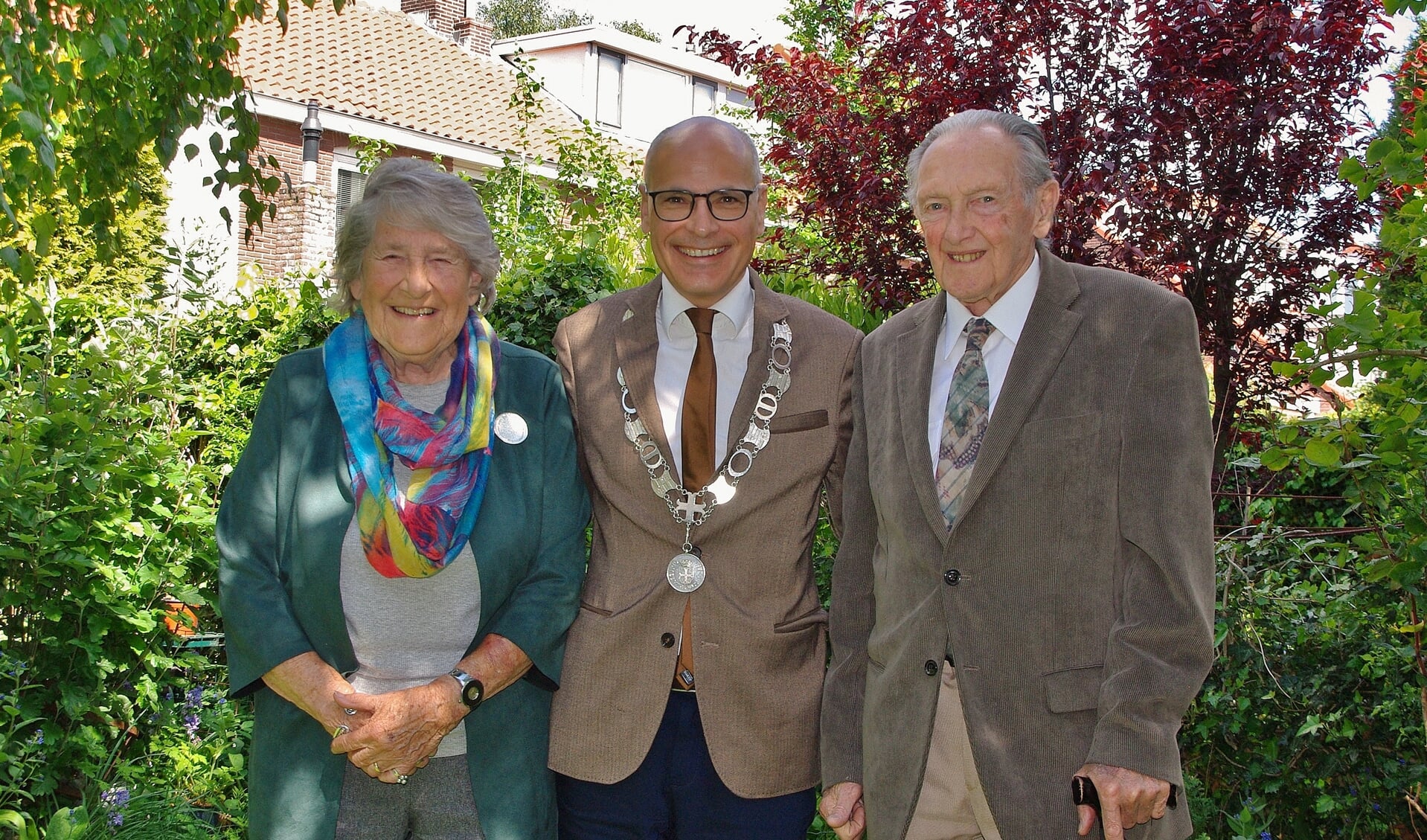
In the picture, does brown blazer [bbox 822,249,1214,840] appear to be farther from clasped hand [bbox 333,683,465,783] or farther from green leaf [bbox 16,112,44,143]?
green leaf [bbox 16,112,44,143]

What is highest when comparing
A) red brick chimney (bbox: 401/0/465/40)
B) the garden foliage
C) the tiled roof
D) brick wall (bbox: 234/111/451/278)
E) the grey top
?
red brick chimney (bbox: 401/0/465/40)

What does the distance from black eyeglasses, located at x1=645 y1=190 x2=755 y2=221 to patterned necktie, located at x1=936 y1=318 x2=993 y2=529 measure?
75 centimetres

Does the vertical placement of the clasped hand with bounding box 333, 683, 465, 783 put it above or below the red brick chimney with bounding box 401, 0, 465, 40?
below

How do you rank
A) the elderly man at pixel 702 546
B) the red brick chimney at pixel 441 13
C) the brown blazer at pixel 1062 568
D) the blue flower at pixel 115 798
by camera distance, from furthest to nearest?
the red brick chimney at pixel 441 13 < the blue flower at pixel 115 798 < the elderly man at pixel 702 546 < the brown blazer at pixel 1062 568

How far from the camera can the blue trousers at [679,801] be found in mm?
2834

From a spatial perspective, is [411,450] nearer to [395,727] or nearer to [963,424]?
[395,727]

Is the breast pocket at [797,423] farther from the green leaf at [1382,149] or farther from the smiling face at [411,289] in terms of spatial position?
the green leaf at [1382,149]

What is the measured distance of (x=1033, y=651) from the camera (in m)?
2.44

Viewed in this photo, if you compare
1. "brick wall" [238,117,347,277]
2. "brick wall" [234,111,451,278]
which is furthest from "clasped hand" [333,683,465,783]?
"brick wall" [234,111,451,278]

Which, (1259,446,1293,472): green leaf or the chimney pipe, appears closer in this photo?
(1259,446,1293,472): green leaf

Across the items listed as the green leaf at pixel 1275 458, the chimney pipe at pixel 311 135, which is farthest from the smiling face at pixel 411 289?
the chimney pipe at pixel 311 135

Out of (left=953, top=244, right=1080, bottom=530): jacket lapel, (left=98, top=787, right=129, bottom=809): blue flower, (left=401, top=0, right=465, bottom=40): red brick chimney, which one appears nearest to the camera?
(left=953, top=244, right=1080, bottom=530): jacket lapel

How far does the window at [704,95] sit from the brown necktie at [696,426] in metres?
30.4

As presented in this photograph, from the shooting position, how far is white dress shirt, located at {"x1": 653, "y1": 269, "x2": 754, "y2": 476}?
2.99 metres
